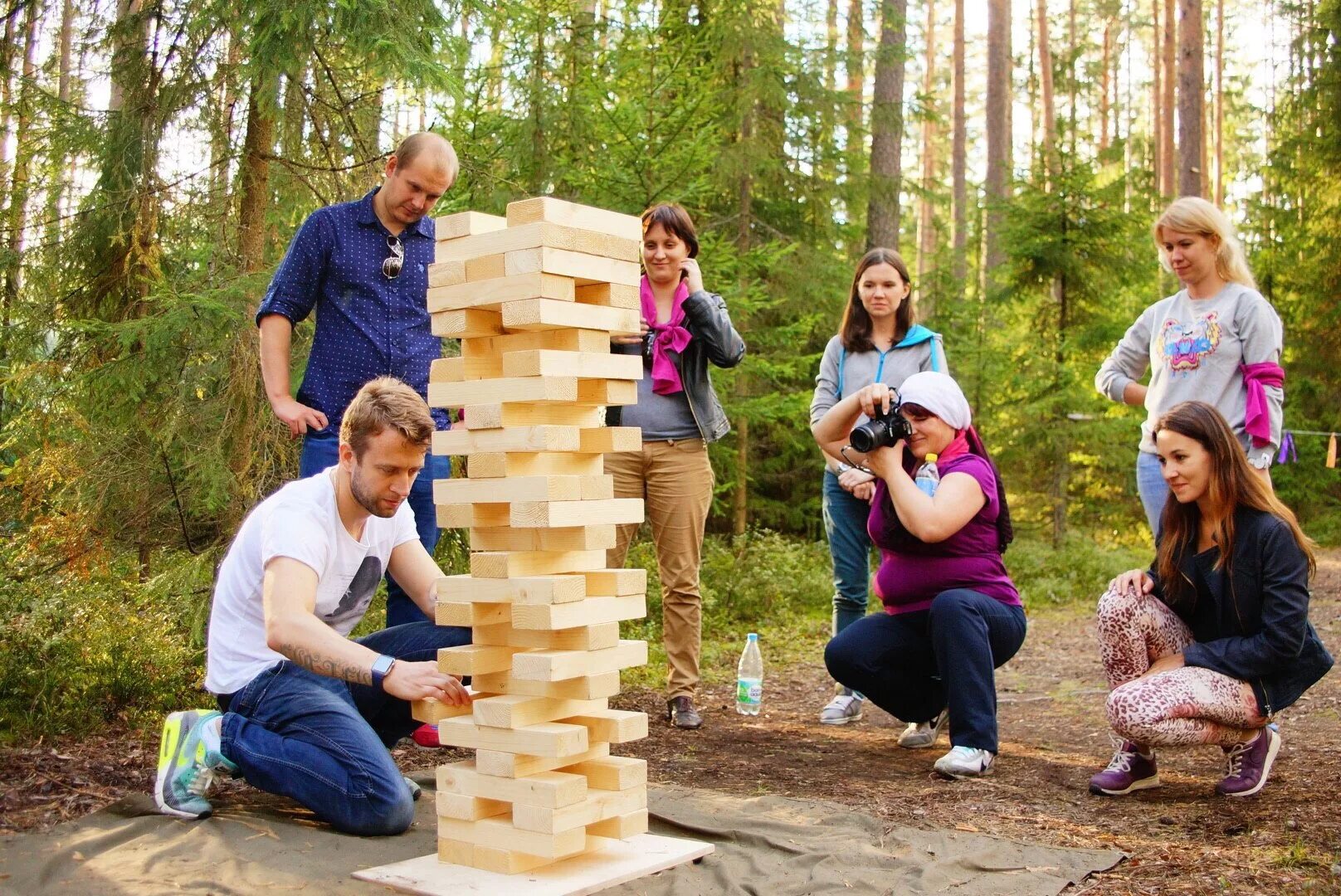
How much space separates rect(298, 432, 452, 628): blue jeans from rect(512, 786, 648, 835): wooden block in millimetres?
1090

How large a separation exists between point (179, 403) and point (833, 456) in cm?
283

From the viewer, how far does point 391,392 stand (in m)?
3.02

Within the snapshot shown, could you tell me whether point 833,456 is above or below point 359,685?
above

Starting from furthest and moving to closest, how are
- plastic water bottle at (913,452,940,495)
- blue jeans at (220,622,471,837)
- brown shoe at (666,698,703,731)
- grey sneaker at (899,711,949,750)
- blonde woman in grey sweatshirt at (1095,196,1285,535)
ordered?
brown shoe at (666,698,703,731)
grey sneaker at (899,711,949,750)
blonde woman in grey sweatshirt at (1095,196,1285,535)
plastic water bottle at (913,452,940,495)
blue jeans at (220,622,471,837)

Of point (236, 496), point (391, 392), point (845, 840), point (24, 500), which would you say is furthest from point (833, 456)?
point (24, 500)

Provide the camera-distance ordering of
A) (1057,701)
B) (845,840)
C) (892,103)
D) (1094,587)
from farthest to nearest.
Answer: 1. (892,103)
2. (1094,587)
3. (1057,701)
4. (845,840)

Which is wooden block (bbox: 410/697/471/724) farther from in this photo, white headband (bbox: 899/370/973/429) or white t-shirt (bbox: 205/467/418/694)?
white headband (bbox: 899/370/973/429)

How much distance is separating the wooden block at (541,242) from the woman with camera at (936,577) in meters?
1.31

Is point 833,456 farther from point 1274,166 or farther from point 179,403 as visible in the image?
point 1274,166

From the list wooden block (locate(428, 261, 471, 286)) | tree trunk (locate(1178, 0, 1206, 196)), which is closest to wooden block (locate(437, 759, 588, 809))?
wooden block (locate(428, 261, 471, 286))

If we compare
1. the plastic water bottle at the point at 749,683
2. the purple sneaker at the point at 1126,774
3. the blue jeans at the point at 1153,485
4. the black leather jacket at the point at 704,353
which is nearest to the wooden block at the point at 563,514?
the black leather jacket at the point at 704,353

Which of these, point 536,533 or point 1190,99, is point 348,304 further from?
point 1190,99

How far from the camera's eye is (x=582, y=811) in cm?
281

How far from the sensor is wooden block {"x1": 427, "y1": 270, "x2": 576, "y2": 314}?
9.16ft
